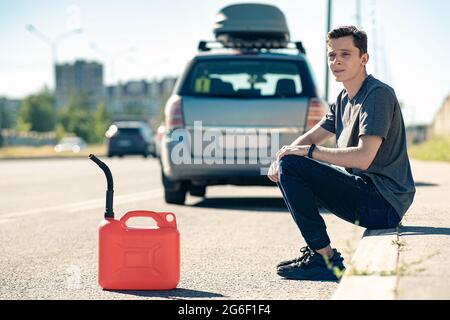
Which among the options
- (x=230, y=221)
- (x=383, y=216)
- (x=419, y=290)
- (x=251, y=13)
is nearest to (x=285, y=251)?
(x=383, y=216)

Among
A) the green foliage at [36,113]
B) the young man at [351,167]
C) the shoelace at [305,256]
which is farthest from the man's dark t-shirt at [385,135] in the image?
the green foliage at [36,113]

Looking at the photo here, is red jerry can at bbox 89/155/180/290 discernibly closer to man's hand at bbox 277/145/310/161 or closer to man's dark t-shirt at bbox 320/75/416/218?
man's hand at bbox 277/145/310/161

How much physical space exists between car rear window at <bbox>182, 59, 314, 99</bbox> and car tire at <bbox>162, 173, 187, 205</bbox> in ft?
3.73

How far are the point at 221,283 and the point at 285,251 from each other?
172 centimetres

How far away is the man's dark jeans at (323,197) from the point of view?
5.80 meters

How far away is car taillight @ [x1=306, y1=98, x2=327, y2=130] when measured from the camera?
36.5ft

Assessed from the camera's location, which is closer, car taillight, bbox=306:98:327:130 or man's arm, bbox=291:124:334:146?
man's arm, bbox=291:124:334:146

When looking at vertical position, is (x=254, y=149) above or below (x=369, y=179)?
below

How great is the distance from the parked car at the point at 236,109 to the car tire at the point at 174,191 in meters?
0.02

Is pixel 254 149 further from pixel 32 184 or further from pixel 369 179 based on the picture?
pixel 32 184

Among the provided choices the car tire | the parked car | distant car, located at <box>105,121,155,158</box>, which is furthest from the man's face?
distant car, located at <box>105,121,155,158</box>

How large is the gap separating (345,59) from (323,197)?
0.83m

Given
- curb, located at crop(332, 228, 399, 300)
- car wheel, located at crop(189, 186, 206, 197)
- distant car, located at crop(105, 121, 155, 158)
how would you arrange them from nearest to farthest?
curb, located at crop(332, 228, 399, 300) → car wheel, located at crop(189, 186, 206, 197) → distant car, located at crop(105, 121, 155, 158)

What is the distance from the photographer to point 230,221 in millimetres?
10039
